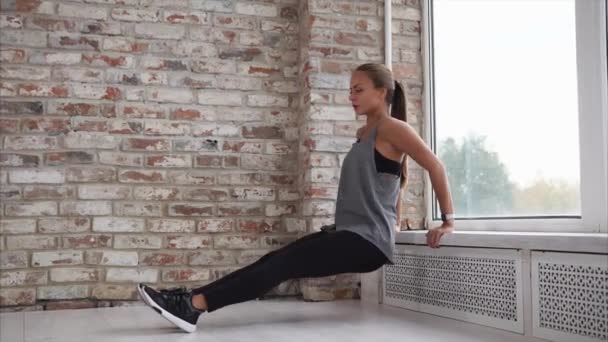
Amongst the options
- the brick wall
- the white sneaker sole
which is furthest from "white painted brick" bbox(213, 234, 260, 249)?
the white sneaker sole

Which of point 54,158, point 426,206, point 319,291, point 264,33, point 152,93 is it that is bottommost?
point 319,291

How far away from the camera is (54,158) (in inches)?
147

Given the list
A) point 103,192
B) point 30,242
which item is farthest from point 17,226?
point 103,192

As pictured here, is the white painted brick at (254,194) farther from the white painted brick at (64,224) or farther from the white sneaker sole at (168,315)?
the white sneaker sole at (168,315)

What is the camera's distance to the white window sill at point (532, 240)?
239cm

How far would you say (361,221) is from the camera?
10.1 ft

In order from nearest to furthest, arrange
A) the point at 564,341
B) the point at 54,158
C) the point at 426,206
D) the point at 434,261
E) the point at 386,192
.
→ the point at 564,341 < the point at 386,192 < the point at 434,261 < the point at 54,158 < the point at 426,206

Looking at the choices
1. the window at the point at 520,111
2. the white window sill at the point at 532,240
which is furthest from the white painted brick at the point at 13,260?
the window at the point at 520,111

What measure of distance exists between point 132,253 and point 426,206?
168 cm

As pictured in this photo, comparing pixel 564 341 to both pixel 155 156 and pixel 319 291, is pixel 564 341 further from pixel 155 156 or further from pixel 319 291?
pixel 155 156

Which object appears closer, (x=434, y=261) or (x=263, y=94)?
(x=434, y=261)

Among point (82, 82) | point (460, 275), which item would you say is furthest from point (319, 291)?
point (82, 82)

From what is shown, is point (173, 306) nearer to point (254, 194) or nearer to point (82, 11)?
point (254, 194)

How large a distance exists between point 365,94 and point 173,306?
50.1 inches
